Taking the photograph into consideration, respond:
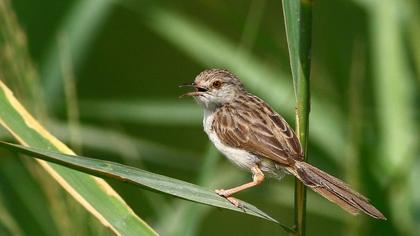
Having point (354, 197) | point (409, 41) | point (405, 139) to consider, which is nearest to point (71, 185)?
point (354, 197)

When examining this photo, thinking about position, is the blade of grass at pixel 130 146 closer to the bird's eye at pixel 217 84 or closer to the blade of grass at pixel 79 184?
the bird's eye at pixel 217 84

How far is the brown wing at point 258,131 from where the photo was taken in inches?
131

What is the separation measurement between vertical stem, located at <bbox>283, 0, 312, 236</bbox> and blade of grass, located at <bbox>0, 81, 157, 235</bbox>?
49 centimetres

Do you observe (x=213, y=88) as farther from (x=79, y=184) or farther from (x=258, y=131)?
(x=79, y=184)

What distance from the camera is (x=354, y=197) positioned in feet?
9.48

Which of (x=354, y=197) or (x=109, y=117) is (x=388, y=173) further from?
(x=109, y=117)

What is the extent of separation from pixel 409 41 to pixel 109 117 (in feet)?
5.28

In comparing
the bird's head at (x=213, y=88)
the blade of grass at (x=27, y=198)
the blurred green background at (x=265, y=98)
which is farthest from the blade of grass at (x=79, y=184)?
the bird's head at (x=213, y=88)

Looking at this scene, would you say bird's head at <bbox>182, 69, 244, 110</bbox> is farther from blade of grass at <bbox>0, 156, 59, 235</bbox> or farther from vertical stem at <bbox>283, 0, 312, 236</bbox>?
vertical stem at <bbox>283, 0, 312, 236</bbox>

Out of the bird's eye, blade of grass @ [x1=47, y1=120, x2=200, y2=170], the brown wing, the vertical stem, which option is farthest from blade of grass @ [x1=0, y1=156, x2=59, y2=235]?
the vertical stem

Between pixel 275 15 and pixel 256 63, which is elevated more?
pixel 275 15

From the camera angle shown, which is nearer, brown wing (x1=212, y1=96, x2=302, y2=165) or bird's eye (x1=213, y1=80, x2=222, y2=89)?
brown wing (x1=212, y1=96, x2=302, y2=165)

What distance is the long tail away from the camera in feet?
9.19

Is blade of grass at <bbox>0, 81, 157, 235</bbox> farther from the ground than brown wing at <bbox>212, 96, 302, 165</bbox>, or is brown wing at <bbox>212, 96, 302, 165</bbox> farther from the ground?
brown wing at <bbox>212, 96, 302, 165</bbox>
